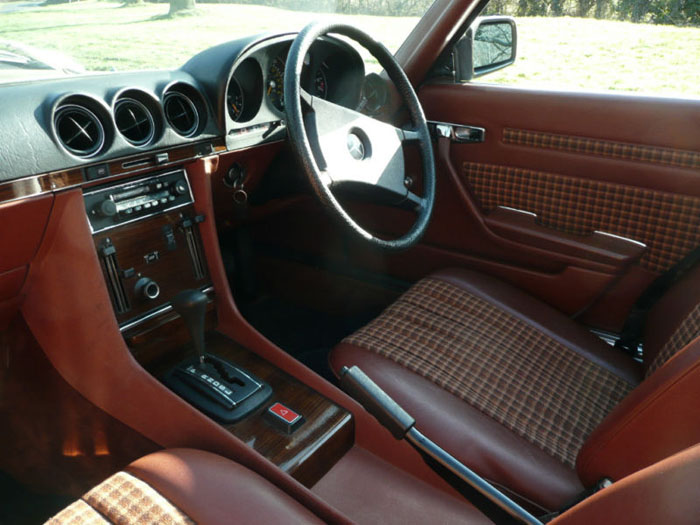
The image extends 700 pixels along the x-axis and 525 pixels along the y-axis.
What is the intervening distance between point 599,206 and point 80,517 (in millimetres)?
1566

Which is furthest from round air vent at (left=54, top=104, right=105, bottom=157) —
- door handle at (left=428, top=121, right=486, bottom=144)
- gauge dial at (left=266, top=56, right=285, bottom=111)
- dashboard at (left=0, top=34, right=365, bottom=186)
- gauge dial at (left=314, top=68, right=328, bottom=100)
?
door handle at (left=428, top=121, right=486, bottom=144)

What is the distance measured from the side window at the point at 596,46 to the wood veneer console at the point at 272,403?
117 centimetres

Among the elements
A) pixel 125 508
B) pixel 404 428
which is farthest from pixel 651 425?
pixel 125 508

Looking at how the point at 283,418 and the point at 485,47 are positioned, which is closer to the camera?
the point at 283,418

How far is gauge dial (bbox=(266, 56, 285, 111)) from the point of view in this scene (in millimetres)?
1809

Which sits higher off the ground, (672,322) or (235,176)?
(235,176)

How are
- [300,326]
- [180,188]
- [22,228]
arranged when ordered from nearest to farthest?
[22,228]
[180,188]
[300,326]

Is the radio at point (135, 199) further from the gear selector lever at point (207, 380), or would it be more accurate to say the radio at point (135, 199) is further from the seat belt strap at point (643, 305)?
the seat belt strap at point (643, 305)

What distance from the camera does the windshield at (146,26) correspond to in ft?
4.90

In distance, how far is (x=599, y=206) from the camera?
71.9 inches

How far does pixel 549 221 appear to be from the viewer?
194 centimetres

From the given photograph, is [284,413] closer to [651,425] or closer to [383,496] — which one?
[383,496]

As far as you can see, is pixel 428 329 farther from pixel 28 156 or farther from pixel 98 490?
pixel 28 156

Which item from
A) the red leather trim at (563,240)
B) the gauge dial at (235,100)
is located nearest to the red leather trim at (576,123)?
the red leather trim at (563,240)
